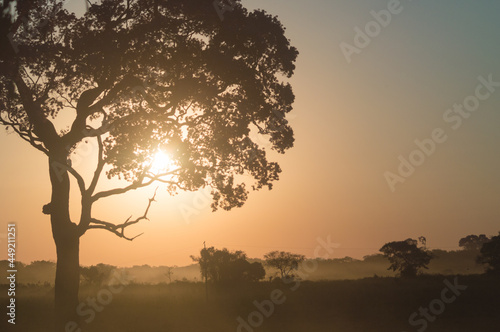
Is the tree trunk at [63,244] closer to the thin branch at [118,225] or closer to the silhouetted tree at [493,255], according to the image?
the thin branch at [118,225]

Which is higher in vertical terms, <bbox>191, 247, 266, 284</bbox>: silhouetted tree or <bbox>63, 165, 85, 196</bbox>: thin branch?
<bbox>63, 165, 85, 196</bbox>: thin branch

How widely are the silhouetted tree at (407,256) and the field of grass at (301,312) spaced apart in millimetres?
38144

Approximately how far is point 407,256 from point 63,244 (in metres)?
83.8

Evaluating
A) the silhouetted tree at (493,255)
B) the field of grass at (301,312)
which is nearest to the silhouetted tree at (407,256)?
the silhouetted tree at (493,255)

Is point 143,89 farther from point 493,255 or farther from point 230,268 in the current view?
point 493,255

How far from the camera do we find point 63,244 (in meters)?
24.2

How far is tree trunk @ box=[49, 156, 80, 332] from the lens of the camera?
23812mm

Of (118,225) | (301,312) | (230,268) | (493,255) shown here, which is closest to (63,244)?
(118,225)

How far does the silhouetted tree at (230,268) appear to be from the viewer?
8919 centimetres

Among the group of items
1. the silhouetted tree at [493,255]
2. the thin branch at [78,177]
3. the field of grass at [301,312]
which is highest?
the thin branch at [78,177]

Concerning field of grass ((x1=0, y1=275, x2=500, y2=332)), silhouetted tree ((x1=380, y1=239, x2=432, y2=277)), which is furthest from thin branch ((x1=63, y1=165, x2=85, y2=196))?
silhouetted tree ((x1=380, y1=239, x2=432, y2=277))

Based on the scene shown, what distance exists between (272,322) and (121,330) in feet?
39.1

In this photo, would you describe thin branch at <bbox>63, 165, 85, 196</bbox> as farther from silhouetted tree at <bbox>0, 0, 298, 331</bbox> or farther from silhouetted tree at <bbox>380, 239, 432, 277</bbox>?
silhouetted tree at <bbox>380, 239, 432, 277</bbox>

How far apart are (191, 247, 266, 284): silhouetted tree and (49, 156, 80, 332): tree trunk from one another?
64.5m
